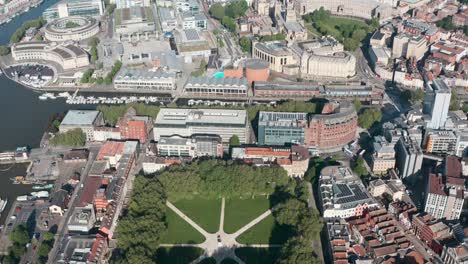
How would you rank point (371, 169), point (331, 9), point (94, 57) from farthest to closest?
point (331, 9)
point (94, 57)
point (371, 169)

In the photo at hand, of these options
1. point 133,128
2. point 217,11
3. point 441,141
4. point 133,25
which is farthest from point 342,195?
point 217,11

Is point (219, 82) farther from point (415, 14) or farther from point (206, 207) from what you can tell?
point (415, 14)

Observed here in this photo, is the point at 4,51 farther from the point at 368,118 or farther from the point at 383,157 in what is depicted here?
the point at 383,157

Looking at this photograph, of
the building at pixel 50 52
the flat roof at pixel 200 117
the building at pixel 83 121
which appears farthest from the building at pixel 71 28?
the flat roof at pixel 200 117

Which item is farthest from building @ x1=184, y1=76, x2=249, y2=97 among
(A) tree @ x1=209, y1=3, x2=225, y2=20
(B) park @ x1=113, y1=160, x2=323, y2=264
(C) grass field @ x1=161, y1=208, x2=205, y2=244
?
(A) tree @ x1=209, y1=3, x2=225, y2=20

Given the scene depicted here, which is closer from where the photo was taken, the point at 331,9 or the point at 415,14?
the point at 415,14

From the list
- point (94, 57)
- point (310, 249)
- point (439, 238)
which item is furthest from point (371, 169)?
point (94, 57)
